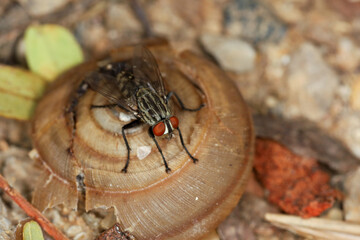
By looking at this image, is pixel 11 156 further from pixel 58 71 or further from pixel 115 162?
pixel 115 162

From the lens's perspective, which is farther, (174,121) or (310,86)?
(310,86)

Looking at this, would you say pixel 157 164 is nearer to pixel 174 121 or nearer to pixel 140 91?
pixel 174 121

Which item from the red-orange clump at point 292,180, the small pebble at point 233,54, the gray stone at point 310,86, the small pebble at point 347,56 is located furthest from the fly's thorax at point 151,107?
the small pebble at point 347,56

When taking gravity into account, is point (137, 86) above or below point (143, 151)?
above

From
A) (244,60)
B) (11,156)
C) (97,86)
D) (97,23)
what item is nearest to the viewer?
(97,86)

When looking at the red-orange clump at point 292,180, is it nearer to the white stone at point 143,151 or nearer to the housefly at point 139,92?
the housefly at point 139,92

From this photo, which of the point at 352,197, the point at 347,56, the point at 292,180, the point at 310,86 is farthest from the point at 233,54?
the point at 352,197

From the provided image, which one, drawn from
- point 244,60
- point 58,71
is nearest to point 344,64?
point 244,60
